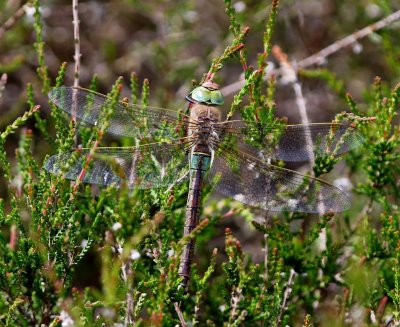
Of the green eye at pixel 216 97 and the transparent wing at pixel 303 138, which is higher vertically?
the green eye at pixel 216 97

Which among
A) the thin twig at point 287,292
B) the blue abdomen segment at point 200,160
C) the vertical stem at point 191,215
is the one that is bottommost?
the thin twig at point 287,292

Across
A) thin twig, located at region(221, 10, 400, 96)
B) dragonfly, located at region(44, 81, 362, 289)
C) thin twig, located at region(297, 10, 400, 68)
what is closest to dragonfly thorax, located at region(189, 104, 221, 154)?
dragonfly, located at region(44, 81, 362, 289)

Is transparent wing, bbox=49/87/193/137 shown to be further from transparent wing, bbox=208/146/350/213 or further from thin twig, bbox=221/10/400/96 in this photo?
thin twig, bbox=221/10/400/96

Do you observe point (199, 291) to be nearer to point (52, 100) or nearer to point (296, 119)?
point (52, 100)

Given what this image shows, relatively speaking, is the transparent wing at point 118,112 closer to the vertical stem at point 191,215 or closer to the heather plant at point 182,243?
the heather plant at point 182,243

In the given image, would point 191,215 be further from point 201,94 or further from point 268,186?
point 201,94

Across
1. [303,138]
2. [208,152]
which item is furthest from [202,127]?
[303,138]

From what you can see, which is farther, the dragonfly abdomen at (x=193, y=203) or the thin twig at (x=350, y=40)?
the thin twig at (x=350, y=40)

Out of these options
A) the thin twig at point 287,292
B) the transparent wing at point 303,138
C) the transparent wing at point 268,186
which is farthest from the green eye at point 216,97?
the thin twig at point 287,292
